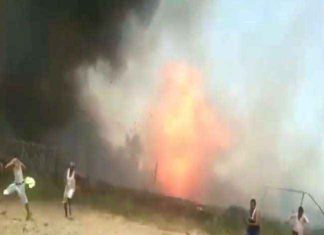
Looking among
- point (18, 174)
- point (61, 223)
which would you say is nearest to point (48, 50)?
point (18, 174)

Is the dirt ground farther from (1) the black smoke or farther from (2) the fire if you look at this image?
(2) the fire

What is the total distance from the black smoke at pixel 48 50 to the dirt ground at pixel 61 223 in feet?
18.7

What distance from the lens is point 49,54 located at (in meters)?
23.0

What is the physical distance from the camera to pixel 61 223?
52.0ft

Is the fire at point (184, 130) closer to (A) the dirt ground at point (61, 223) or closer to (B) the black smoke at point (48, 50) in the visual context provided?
(B) the black smoke at point (48, 50)

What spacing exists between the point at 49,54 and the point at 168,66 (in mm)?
4471

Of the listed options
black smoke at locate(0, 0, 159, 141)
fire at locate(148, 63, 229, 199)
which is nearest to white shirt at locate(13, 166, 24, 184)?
black smoke at locate(0, 0, 159, 141)

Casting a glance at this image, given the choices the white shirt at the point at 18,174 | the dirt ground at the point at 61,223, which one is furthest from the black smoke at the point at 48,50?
the white shirt at the point at 18,174

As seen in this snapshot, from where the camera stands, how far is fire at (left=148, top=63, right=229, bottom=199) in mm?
23312

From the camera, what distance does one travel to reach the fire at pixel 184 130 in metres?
23.3

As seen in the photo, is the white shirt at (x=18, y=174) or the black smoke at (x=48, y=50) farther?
the black smoke at (x=48, y=50)

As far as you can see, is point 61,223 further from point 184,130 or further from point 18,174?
point 184,130

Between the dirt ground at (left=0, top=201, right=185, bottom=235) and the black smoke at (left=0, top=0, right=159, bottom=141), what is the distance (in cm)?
569

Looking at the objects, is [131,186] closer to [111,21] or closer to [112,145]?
[112,145]
